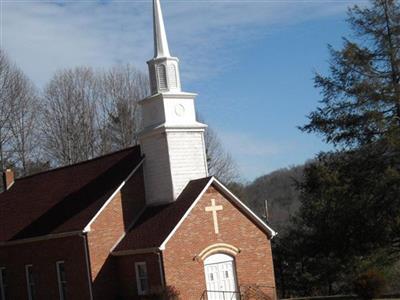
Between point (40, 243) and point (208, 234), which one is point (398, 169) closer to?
point (208, 234)

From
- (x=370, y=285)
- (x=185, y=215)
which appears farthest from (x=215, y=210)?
(x=370, y=285)

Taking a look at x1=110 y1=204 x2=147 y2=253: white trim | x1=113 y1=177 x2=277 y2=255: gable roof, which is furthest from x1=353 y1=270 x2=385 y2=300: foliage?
x1=110 y1=204 x2=147 y2=253: white trim

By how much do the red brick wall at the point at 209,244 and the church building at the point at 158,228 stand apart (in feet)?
0.13

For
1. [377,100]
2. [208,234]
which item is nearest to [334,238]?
[377,100]

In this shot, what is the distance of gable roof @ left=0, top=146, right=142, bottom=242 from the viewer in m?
30.4

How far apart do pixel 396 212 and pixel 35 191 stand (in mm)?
17978

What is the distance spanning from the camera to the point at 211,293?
1112 inches

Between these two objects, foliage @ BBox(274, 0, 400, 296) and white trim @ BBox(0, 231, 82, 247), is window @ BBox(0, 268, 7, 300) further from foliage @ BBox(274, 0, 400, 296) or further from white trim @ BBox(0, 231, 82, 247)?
foliage @ BBox(274, 0, 400, 296)

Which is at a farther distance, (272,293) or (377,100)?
(377,100)

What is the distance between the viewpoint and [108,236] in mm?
29172

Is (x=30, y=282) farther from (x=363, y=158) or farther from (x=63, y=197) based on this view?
(x=363, y=158)

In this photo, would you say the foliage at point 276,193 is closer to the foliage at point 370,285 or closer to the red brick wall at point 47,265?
the red brick wall at point 47,265

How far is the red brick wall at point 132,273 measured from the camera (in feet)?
Result: 89.5

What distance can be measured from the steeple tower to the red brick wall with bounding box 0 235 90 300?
3820mm
